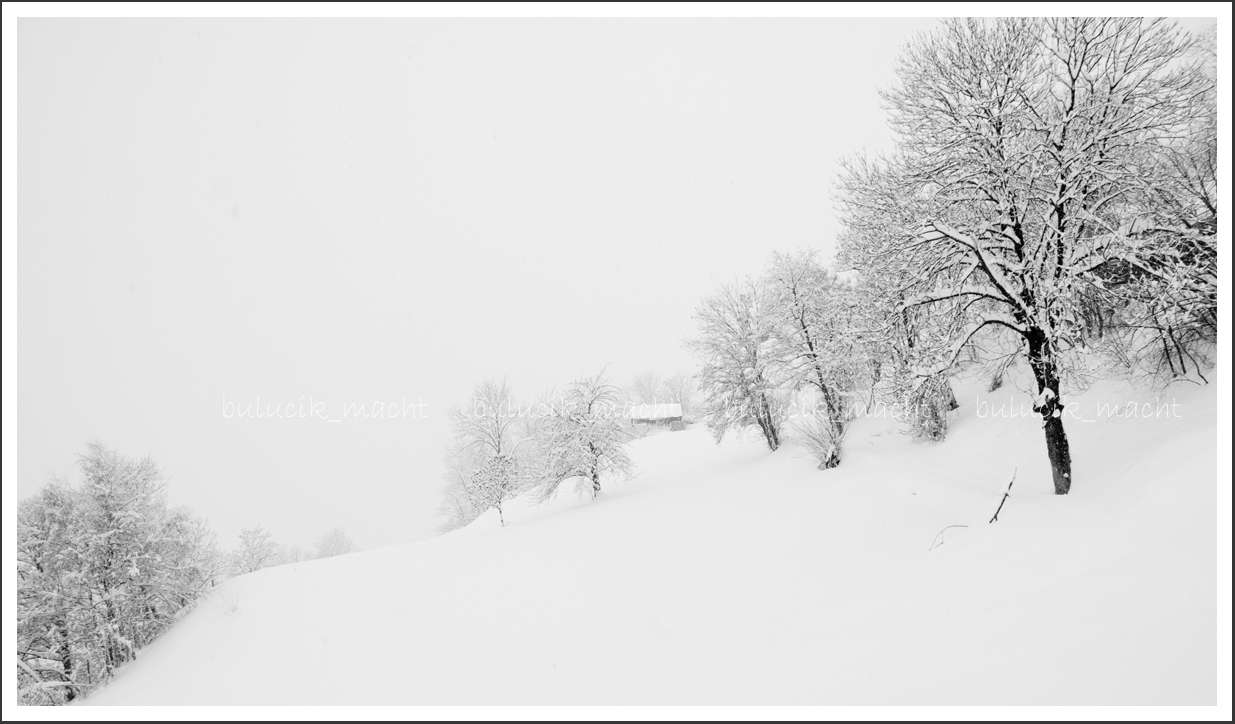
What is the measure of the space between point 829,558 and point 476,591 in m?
9.28

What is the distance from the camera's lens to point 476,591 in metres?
13.3

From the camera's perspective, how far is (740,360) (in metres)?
22.6

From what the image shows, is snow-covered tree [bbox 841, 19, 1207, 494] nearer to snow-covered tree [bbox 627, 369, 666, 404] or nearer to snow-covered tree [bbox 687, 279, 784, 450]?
snow-covered tree [bbox 687, 279, 784, 450]

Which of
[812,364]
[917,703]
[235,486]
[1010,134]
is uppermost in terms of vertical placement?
[1010,134]

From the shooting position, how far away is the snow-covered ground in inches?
195

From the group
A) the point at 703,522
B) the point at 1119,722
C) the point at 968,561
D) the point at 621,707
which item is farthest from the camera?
the point at 703,522

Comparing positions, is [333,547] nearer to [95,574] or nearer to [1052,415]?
[95,574]

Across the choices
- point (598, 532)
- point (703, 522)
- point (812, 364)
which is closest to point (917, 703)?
point (703, 522)

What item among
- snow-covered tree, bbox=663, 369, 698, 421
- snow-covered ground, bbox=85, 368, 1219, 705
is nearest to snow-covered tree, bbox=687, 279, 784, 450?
snow-covered ground, bbox=85, 368, 1219, 705

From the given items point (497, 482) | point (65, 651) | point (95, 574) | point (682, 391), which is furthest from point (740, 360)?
point (682, 391)

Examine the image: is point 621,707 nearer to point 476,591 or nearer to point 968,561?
point 968,561

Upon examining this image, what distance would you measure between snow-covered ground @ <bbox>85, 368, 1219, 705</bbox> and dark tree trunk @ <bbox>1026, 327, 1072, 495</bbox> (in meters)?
0.41

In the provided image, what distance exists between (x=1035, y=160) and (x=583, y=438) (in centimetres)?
1984

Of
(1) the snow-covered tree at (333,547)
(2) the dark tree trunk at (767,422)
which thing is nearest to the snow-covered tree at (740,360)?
(2) the dark tree trunk at (767,422)
